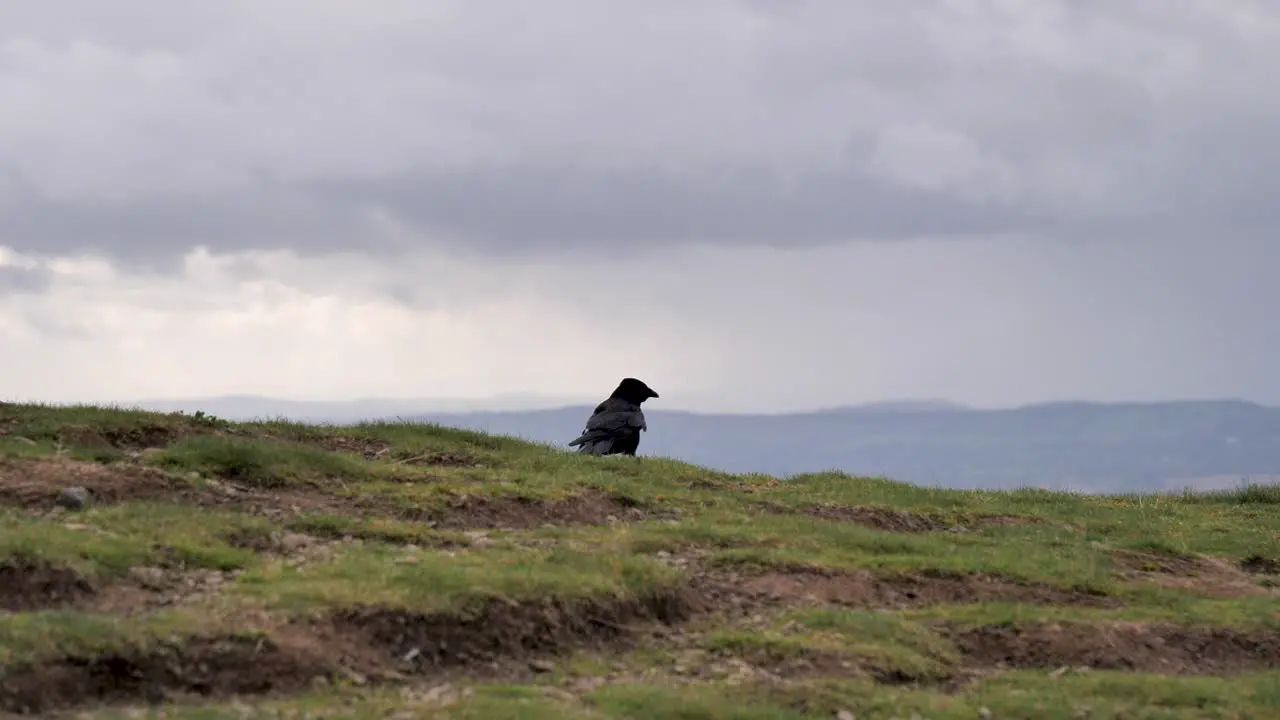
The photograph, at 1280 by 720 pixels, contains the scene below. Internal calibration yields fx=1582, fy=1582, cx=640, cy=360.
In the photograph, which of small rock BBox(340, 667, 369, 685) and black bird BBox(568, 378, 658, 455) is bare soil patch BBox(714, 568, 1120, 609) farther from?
black bird BBox(568, 378, 658, 455)

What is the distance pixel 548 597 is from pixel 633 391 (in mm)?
14309

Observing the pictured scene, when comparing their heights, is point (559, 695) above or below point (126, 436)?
below

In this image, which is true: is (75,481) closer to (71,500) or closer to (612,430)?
(71,500)

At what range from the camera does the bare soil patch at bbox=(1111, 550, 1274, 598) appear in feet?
56.1

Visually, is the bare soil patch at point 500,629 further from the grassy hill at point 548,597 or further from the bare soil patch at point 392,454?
the bare soil patch at point 392,454

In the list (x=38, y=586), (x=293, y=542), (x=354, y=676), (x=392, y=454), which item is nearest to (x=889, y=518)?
(x=392, y=454)

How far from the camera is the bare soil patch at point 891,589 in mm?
15039

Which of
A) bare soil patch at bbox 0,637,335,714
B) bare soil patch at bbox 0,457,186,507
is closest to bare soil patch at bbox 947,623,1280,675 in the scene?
bare soil patch at bbox 0,637,335,714

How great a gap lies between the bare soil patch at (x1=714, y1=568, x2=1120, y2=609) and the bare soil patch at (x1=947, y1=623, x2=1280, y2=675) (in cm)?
119

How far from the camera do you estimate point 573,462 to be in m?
22.0

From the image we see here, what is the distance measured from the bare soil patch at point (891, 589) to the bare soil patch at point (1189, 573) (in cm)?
153

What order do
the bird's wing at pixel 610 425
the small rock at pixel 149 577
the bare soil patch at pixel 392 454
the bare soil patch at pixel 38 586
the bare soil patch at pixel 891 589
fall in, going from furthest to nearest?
the bird's wing at pixel 610 425, the bare soil patch at pixel 392 454, the bare soil patch at pixel 891 589, the small rock at pixel 149 577, the bare soil patch at pixel 38 586

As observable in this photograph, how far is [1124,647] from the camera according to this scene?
1409 cm

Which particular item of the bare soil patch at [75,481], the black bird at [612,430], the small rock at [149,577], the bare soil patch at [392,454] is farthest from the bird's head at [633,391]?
the small rock at [149,577]
